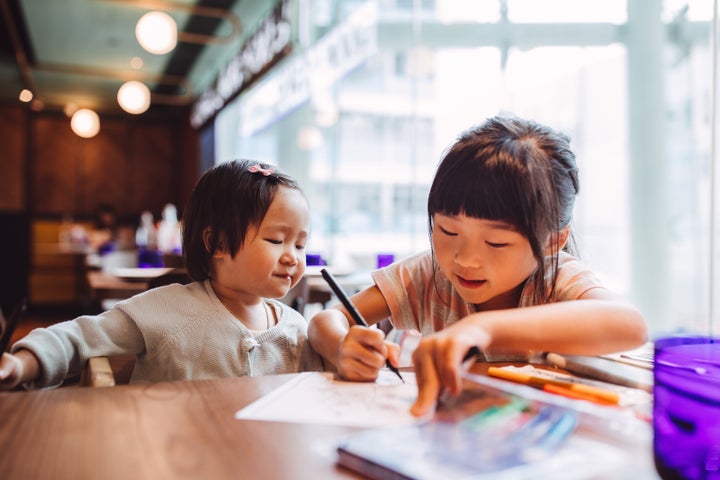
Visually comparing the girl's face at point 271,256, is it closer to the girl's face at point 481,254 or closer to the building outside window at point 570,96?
the girl's face at point 481,254

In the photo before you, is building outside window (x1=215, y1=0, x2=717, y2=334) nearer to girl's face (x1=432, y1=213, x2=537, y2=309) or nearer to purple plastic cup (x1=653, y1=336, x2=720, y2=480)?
girl's face (x1=432, y1=213, x2=537, y2=309)

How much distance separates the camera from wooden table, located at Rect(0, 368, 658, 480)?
489 millimetres

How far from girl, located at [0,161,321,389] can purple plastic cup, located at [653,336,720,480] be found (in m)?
0.71

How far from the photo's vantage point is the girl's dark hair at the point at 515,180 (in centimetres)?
89

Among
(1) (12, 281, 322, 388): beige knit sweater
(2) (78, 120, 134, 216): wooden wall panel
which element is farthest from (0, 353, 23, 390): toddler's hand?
(2) (78, 120, 134, 216): wooden wall panel

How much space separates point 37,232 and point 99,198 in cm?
124

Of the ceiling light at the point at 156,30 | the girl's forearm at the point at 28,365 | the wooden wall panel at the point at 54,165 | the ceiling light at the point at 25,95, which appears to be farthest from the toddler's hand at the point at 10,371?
the wooden wall panel at the point at 54,165

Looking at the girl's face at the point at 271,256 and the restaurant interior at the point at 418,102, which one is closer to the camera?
the girl's face at the point at 271,256

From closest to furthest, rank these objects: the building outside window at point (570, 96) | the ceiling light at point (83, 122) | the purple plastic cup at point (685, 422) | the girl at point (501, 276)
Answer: the purple plastic cup at point (685, 422) → the girl at point (501, 276) → the building outside window at point (570, 96) → the ceiling light at point (83, 122)

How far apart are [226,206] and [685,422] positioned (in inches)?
33.5

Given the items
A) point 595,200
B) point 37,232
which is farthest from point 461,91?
point 37,232

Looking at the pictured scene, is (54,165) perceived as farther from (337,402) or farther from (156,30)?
(337,402)

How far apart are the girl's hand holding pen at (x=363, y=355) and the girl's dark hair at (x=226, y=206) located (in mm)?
385

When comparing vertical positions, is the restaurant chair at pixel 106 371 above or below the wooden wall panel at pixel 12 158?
below
